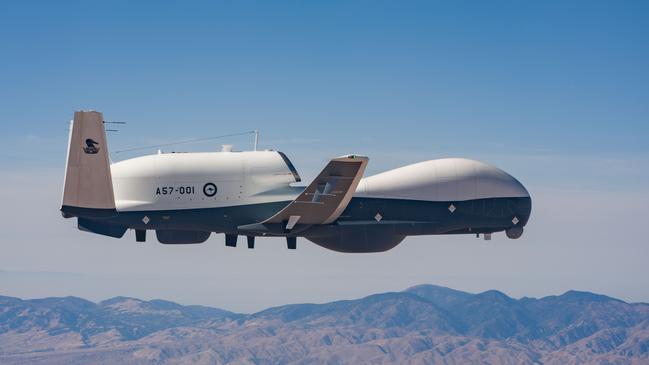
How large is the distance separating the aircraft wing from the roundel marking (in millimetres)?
4196

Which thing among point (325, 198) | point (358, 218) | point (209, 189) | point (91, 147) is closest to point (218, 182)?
point (209, 189)

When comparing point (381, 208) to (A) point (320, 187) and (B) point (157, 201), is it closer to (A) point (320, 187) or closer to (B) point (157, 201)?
(A) point (320, 187)

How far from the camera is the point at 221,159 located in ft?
300

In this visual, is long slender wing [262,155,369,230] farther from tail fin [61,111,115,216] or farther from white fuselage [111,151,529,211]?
tail fin [61,111,115,216]

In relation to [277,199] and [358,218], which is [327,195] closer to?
[277,199]

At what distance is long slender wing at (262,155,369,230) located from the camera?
8325cm

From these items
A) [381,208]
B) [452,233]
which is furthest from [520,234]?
[381,208]

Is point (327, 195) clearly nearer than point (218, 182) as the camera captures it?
Yes

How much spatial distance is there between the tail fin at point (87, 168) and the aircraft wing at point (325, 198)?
13.5 m

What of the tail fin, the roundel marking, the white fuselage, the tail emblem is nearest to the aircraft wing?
the white fuselage

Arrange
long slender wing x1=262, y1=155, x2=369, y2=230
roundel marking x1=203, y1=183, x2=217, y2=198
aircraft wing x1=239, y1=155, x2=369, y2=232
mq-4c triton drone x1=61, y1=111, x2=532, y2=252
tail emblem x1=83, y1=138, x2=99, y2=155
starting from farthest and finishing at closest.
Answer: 1. roundel marking x1=203, y1=183, x2=217, y2=198
2. mq-4c triton drone x1=61, y1=111, x2=532, y2=252
3. aircraft wing x1=239, y1=155, x2=369, y2=232
4. long slender wing x1=262, y1=155, x2=369, y2=230
5. tail emblem x1=83, y1=138, x2=99, y2=155

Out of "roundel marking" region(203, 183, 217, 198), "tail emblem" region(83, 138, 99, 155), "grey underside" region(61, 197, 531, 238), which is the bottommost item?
"grey underside" region(61, 197, 531, 238)

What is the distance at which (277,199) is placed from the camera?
91.1 m

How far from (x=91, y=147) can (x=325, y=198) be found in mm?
20434
